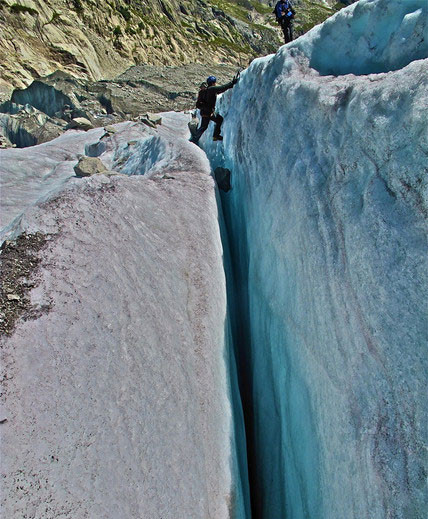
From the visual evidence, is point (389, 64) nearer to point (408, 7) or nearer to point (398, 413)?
point (408, 7)

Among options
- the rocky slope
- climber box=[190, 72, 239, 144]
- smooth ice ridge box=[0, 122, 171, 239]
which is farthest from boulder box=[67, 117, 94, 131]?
the rocky slope

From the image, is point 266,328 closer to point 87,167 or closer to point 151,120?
point 87,167

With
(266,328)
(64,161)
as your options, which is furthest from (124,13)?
(266,328)

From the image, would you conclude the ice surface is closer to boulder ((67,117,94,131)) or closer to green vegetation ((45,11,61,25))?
boulder ((67,117,94,131))

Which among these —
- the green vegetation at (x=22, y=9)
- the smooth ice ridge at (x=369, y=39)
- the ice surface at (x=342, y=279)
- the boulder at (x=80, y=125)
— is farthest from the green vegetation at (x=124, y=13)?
the smooth ice ridge at (x=369, y=39)

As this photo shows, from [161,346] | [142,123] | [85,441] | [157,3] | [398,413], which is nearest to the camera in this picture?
[398,413]

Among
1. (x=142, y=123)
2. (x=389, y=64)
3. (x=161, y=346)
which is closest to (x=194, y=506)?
(x=161, y=346)

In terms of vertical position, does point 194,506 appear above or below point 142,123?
below
